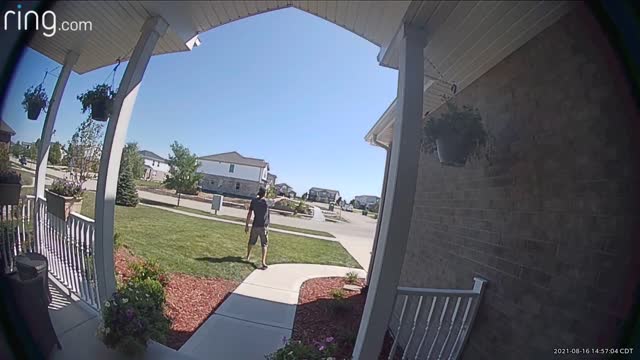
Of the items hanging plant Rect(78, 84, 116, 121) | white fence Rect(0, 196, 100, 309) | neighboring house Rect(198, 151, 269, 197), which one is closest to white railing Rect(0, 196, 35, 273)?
white fence Rect(0, 196, 100, 309)

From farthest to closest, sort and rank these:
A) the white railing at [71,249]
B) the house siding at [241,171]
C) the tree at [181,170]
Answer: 1. the house siding at [241,171]
2. the tree at [181,170]
3. the white railing at [71,249]

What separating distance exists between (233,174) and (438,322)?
1554 centimetres

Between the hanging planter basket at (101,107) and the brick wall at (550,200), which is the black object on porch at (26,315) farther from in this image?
the brick wall at (550,200)

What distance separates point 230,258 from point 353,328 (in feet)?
10.1

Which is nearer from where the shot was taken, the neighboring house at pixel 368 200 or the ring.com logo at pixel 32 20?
the ring.com logo at pixel 32 20

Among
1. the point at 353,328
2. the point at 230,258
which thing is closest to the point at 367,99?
the point at 353,328

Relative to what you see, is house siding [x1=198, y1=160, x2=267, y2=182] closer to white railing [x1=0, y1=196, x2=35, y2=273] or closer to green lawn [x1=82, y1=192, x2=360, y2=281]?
green lawn [x1=82, y1=192, x2=360, y2=281]

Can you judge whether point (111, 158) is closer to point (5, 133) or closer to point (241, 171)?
point (5, 133)

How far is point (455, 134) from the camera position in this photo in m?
1.63

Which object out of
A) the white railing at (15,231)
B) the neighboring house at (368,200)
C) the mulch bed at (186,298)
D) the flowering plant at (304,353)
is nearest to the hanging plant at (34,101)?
the white railing at (15,231)

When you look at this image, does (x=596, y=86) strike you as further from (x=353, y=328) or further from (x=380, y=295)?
(x=353, y=328)

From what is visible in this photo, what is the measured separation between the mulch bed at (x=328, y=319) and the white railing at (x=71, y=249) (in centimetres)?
192

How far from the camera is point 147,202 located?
931 centimetres

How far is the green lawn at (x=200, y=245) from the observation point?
13.8 ft
